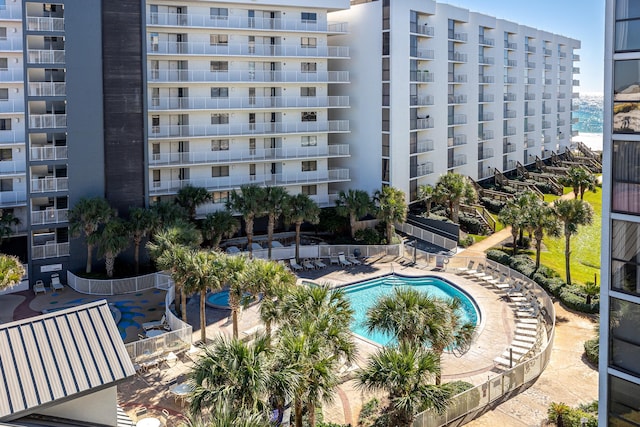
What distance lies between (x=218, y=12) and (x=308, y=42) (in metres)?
8.12

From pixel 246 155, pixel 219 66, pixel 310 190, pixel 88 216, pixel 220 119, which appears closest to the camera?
pixel 88 216

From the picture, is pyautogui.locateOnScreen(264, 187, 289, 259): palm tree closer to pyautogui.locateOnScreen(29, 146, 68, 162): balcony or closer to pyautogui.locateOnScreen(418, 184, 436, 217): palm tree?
pyautogui.locateOnScreen(29, 146, 68, 162): balcony

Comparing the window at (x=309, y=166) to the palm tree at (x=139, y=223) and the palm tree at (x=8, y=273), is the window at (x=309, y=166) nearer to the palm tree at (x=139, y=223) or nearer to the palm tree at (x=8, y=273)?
the palm tree at (x=139, y=223)

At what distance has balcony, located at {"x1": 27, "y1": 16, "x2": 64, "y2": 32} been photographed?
122ft

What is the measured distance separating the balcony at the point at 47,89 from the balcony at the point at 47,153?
3.47 meters

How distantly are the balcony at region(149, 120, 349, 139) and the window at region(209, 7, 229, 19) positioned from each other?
8.56 meters

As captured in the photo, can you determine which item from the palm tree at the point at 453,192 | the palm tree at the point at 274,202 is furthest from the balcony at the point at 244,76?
the palm tree at the point at 453,192

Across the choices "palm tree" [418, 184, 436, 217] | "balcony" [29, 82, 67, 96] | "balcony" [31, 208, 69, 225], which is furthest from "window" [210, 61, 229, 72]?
"palm tree" [418, 184, 436, 217]

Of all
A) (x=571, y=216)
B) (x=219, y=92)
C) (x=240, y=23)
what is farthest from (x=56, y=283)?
(x=571, y=216)

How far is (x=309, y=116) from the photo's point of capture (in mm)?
51250

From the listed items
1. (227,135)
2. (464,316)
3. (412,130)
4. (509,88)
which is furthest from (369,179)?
(509,88)

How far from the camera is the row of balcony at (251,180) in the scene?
4544 cm

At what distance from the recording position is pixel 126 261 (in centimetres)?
4025

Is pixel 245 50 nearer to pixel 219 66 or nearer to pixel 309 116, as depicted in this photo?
pixel 219 66
